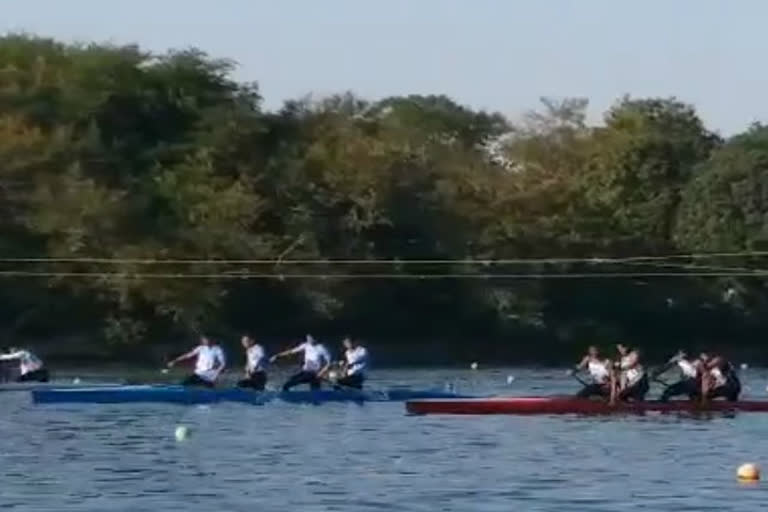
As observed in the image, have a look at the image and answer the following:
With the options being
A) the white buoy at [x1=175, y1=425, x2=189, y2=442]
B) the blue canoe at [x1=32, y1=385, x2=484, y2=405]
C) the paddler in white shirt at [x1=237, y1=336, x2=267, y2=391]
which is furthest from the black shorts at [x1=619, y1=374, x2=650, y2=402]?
the white buoy at [x1=175, y1=425, x2=189, y2=442]

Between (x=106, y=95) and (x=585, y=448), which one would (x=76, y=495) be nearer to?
(x=585, y=448)

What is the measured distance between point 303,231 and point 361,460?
5121 cm

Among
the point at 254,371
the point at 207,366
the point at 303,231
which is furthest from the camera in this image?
the point at 303,231

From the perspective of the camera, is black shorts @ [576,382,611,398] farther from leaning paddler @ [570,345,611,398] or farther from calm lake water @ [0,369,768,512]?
calm lake water @ [0,369,768,512]

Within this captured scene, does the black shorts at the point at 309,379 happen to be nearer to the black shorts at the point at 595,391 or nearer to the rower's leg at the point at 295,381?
the rower's leg at the point at 295,381

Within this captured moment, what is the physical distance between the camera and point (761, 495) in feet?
84.6

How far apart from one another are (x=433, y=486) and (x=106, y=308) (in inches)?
2055

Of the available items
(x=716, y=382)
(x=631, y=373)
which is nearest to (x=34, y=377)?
(x=631, y=373)

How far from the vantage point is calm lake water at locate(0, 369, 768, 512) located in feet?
81.8

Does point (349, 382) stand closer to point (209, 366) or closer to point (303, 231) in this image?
point (209, 366)

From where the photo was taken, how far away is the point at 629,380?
3984cm

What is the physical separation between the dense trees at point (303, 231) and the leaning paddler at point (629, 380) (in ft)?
127

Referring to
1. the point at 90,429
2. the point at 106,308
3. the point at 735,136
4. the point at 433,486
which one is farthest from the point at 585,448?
the point at 735,136

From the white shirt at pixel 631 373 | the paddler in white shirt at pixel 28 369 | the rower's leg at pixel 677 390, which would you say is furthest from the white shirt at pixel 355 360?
the paddler in white shirt at pixel 28 369
